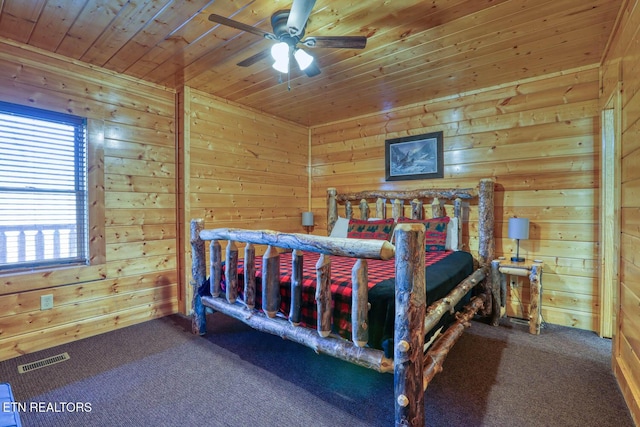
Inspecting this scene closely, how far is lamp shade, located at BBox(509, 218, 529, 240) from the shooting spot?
9.04ft

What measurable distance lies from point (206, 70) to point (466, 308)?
Answer: 3.05 metres

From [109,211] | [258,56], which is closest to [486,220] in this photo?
[258,56]

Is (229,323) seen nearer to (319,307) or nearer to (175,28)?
(319,307)

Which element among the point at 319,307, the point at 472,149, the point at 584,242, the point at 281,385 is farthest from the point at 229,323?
the point at 584,242

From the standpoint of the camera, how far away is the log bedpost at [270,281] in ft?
6.42

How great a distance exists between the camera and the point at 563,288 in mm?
2857

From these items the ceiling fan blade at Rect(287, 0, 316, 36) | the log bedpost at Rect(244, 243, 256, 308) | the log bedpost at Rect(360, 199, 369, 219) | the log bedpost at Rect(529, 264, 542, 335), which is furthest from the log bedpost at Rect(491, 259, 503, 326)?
the ceiling fan blade at Rect(287, 0, 316, 36)

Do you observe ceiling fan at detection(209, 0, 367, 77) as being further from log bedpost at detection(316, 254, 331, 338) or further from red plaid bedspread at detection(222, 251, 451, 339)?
red plaid bedspread at detection(222, 251, 451, 339)

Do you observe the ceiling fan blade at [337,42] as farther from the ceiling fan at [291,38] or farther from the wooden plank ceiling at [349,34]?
the wooden plank ceiling at [349,34]

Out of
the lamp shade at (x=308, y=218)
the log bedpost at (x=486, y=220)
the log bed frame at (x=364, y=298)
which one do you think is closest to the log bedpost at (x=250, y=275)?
the log bed frame at (x=364, y=298)

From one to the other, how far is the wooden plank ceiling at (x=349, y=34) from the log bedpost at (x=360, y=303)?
1.59 m

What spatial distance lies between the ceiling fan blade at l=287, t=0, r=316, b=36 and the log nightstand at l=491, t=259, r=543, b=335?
8.44 feet

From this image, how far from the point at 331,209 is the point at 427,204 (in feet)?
3.95

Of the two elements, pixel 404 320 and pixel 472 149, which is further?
pixel 472 149
